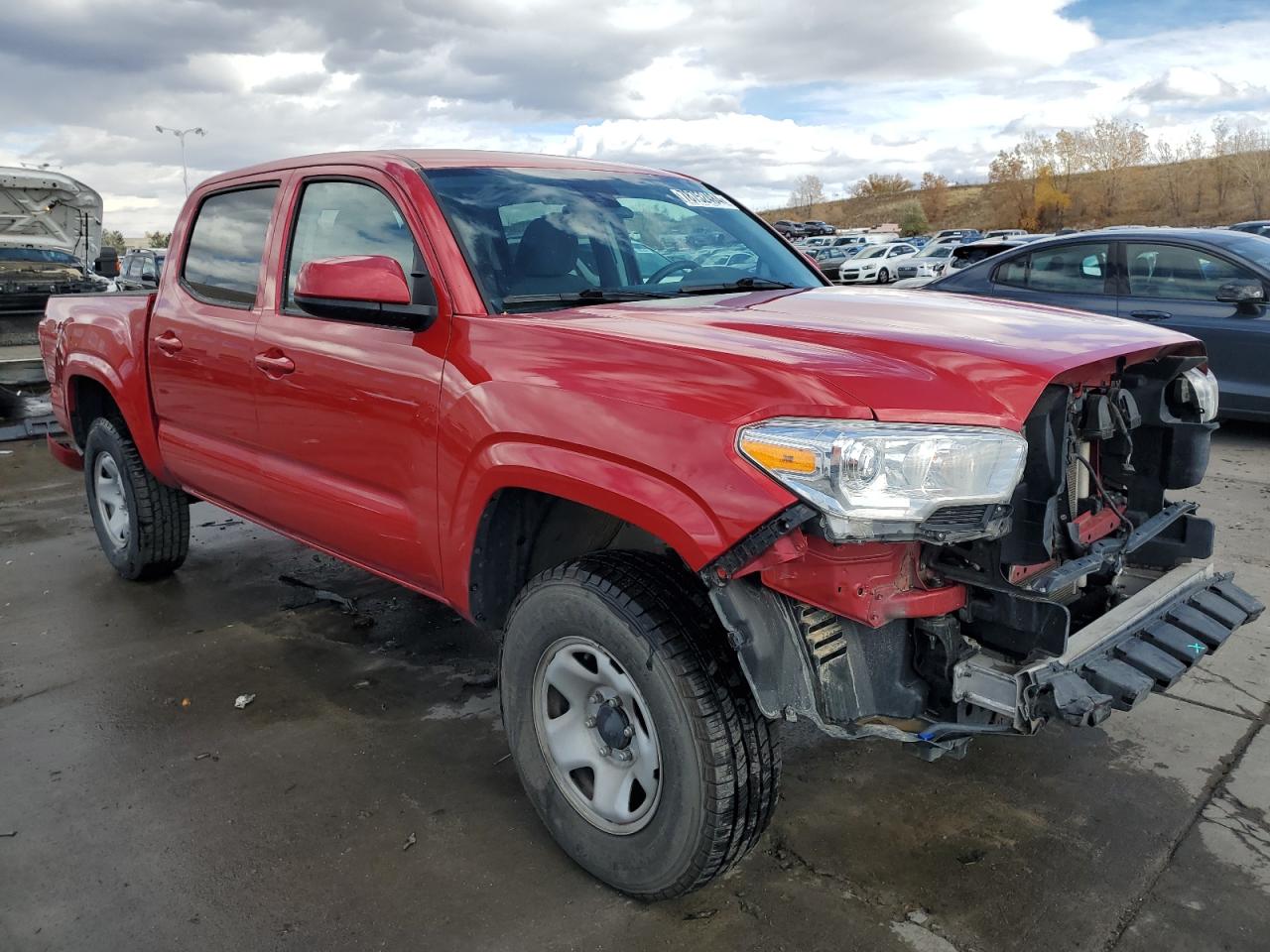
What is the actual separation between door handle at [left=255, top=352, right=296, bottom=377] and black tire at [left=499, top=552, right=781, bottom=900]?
4.57 feet

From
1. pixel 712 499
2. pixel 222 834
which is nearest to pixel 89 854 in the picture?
pixel 222 834

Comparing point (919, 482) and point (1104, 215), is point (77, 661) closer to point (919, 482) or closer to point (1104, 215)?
point (919, 482)

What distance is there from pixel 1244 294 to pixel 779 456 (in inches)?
247

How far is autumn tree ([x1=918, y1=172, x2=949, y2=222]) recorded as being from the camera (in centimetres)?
9594

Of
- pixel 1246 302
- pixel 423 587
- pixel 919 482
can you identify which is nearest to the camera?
pixel 919 482

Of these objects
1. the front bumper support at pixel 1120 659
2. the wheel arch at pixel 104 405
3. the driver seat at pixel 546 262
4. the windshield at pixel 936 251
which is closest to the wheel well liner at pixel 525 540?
the driver seat at pixel 546 262

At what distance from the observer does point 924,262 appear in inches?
1239

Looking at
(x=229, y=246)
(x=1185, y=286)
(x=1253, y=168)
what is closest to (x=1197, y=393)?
(x=229, y=246)

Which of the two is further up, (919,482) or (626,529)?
(919,482)

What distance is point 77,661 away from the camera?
4.26 m

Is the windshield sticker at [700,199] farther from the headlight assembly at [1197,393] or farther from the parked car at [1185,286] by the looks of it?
the parked car at [1185,286]

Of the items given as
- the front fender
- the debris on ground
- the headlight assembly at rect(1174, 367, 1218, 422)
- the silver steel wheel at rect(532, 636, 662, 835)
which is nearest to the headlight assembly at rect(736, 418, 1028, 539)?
the front fender

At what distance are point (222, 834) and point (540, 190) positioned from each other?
2.18 m

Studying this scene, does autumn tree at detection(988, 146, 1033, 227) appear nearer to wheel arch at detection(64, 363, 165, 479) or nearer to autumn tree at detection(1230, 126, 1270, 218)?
autumn tree at detection(1230, 126, 1270, 218)
